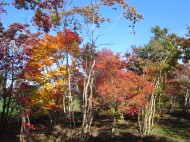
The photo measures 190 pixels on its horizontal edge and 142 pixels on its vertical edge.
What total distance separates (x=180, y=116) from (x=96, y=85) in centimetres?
1545

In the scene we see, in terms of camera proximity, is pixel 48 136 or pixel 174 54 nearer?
pixel 48 136

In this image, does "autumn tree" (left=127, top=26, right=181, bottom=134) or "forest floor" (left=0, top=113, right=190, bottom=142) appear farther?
"autumn tree" (left=127, top=26, right=181, bottom=134)

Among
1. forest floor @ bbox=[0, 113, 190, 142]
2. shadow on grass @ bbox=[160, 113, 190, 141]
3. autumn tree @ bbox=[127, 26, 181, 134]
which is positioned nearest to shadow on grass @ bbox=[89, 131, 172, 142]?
forest floor @ bbox=[0, 113, 190, 142]

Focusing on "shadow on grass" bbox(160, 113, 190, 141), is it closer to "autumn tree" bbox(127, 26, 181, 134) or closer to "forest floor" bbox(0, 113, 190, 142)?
"forest floor" bbox(0, 113, 190, 142)

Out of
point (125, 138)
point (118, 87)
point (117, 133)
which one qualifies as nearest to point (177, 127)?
point (117, 133)

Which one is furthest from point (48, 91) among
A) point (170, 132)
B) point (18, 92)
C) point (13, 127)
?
point (170, 132)

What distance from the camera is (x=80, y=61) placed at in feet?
76.5

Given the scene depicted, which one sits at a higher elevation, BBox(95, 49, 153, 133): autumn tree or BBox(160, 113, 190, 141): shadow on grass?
BBox(95, 49, 153, 133): autumn tree

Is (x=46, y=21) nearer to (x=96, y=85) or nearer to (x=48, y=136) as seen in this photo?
(x=48, y=136)

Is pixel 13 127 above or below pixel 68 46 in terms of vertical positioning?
below

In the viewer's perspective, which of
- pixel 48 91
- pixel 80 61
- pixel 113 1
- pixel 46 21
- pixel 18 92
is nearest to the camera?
pixel 46 21

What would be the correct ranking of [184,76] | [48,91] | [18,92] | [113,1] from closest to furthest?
[113,1]
[18,92]
[48,91]
[184,76]

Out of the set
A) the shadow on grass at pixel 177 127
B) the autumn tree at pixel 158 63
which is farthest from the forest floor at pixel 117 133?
the autumn tree at pixel 158 63

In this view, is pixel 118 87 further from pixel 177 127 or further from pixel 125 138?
pixel 177 127
